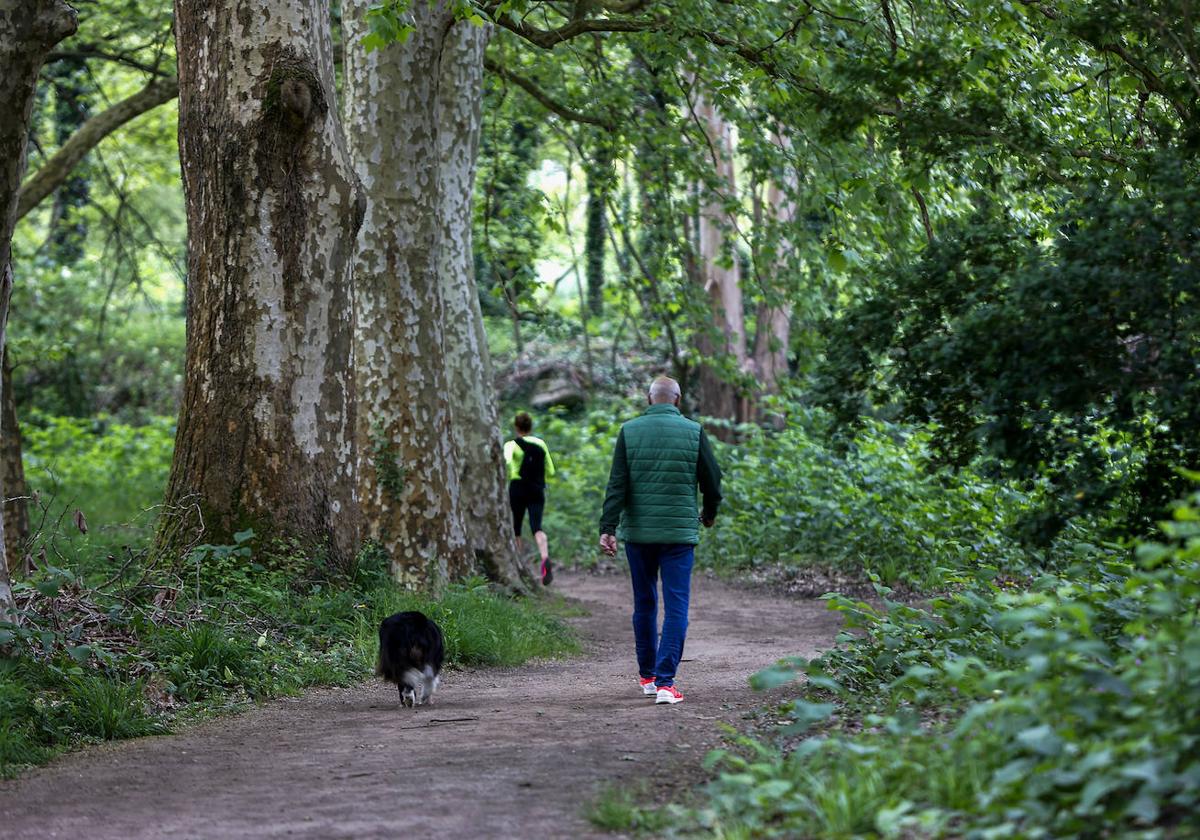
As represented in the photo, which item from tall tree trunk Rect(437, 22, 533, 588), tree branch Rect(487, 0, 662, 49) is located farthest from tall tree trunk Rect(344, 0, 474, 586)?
tall tree trunk Rect(437, 22, 533, 588)

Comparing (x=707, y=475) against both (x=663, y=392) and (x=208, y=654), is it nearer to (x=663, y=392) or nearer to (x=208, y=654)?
(x=663, y=392)

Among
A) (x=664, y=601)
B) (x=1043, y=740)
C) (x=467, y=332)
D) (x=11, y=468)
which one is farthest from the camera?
(x=467, y=332)

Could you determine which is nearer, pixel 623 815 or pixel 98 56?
pixel 623 815

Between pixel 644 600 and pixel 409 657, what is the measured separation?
5.65ft

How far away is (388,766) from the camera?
21.2 ft

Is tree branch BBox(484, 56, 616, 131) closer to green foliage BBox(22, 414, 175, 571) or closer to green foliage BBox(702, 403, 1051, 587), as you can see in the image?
green foliage BBox(702, 403, 1051, 587)

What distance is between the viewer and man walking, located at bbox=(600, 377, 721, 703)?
28.3 feet

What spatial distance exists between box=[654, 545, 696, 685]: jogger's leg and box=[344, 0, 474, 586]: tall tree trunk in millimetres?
4155

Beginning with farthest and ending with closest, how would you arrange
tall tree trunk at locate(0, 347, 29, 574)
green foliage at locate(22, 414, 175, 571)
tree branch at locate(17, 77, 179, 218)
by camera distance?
green foliage at locate(22, 414, 175, 571) < tree branch at locate(17, 77, 179, 218) < tall tree trunk at locate(0, 347, 29, 574)

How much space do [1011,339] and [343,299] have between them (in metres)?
5.95

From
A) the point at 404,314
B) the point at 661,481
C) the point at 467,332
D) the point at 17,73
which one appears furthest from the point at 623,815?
the point at 467,332

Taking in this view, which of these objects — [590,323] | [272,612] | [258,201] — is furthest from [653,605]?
[590,323]

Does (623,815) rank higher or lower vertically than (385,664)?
lower

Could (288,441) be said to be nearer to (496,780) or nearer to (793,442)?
(496,780)
